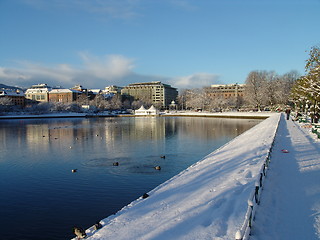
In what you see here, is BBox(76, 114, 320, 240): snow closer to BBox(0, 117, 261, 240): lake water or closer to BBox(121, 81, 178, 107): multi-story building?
BBox(0, 117, 261, 240): lake water

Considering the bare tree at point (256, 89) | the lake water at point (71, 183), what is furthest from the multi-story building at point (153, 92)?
the lake water at point (71, 183)

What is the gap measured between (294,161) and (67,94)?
13302cm

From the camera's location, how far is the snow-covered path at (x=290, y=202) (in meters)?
5.33

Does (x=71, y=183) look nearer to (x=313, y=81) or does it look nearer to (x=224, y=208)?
(x=224, y=208)

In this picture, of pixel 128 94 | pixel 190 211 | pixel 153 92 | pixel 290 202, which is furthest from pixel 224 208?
pixel 153 92

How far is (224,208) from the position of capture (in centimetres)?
669

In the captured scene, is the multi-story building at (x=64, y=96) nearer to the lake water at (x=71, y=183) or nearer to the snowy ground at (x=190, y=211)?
the lake water at (x=71, y=183)

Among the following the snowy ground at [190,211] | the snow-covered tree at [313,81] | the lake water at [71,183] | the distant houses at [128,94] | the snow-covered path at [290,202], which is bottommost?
the lake water at [71,183]

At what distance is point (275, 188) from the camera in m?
7.82

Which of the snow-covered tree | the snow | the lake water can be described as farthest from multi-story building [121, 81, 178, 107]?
the snow

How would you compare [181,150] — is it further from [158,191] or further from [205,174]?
[158,191]

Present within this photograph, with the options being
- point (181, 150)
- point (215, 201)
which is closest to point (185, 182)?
point (215, 201)

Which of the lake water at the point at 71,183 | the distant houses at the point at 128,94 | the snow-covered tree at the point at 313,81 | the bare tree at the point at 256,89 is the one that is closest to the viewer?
the lake water at the point at 71,183

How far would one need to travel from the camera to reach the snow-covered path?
5332 mm
